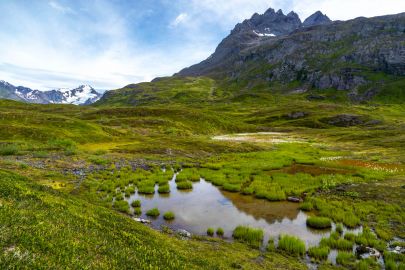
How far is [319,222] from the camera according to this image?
30.6 metres

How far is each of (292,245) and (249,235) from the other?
12.4 ft

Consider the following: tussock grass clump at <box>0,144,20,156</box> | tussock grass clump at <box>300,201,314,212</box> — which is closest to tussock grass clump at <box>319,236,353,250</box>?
tussock grass clump at <box>300,201,314,212</box>

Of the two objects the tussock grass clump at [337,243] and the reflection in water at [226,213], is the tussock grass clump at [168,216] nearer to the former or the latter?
the reflection in water at [226,213]

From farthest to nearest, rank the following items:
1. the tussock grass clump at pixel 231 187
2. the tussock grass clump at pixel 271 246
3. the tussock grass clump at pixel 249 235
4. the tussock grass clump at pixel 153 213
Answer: the tussock grass clump at pixel 231 187
the tussock grass clump at pixel 153 213
the tussock grass clump at pixel 249 235
the tussock grass clump at pixel 271 246

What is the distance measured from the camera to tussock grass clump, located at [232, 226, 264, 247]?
2608 cm

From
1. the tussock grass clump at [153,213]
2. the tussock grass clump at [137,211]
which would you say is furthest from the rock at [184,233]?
the tussock grass clump at [137,211]

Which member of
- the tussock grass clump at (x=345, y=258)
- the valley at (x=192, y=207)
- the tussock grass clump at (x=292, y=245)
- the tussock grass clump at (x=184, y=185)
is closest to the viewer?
the valley at (x=192, y=207)

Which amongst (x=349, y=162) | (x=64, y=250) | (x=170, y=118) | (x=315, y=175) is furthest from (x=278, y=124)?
(x=64, y=250)

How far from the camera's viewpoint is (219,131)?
159625 mm

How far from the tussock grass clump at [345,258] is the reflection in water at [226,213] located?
142 inches

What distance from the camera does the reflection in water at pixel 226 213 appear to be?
29.7 meters

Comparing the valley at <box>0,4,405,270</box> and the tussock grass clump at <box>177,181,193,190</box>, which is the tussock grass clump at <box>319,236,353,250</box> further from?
the tussock grass clump at <box>177,181,193,190</box>

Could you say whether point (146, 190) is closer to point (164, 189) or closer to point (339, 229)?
point (164, 189)

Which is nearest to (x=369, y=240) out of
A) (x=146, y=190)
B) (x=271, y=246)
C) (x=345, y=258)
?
(x=345, y=258)
